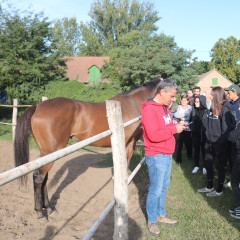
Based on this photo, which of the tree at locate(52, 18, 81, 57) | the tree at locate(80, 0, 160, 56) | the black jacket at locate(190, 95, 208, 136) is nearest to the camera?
the black jacket at locate(190, 95, 208, 136)

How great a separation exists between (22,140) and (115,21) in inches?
1466

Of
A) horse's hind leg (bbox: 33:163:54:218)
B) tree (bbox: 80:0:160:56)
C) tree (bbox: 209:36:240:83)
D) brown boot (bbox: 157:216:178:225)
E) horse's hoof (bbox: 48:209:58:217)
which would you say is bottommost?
horse's hoof (bbox: 48:209:58:217)

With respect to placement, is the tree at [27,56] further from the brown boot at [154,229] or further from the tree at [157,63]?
the brown boot at [154,229]

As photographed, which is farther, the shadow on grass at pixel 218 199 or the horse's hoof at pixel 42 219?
the horse's hoof at pixel 42 219

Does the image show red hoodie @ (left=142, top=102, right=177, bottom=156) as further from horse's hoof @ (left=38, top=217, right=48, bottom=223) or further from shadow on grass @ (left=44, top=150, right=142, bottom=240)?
horse's hoof @ (left=38, top=217, right=48, bottom=223)

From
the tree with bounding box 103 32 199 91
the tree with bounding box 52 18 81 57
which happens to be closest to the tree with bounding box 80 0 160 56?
the tree with bounding box 52 18 81 57

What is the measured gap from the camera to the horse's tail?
10.5 feet

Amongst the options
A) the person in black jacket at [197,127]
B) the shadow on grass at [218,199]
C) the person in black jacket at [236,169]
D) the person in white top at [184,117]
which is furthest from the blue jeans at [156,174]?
the person in white top at [184,117]

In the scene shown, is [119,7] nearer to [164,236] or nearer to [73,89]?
[73,89]

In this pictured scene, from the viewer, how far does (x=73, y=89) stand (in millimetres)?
19344

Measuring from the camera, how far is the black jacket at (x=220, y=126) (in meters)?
3.37

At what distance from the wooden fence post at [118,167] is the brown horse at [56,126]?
5.06 ft

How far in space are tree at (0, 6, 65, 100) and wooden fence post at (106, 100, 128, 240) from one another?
50.8 ft

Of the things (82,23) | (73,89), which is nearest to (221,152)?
(73,89)
